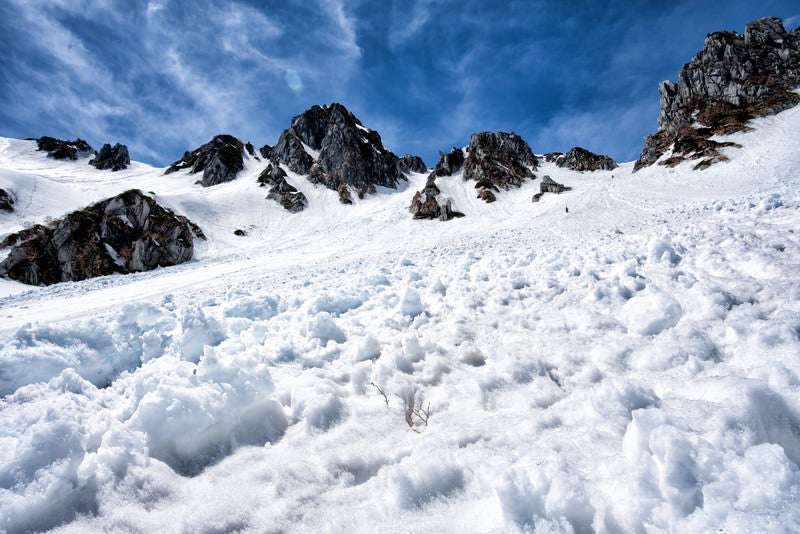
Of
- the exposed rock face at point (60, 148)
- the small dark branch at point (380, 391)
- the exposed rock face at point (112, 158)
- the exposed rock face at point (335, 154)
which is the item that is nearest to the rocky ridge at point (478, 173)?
the exposed rock face at point (335, 154)

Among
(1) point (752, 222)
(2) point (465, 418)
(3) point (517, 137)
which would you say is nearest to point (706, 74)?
(3) point (517, 137)

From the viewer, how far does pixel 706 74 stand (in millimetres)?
65188

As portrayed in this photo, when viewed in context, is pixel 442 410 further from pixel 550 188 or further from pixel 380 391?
pixel 550 188

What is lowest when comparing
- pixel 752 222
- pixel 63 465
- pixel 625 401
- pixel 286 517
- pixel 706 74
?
pixel 286 517

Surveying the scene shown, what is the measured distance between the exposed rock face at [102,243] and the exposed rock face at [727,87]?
2391 inches

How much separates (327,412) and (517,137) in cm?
10231

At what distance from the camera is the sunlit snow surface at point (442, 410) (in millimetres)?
2074

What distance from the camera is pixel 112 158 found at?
258 ft

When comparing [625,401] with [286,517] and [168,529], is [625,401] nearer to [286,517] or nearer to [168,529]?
[286,517]

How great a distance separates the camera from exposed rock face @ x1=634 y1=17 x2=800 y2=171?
175 ft

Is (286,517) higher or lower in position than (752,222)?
lower

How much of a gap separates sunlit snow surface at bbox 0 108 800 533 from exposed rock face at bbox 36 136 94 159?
358ft

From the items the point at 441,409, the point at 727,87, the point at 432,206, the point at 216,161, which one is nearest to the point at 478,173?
the point at 432,206

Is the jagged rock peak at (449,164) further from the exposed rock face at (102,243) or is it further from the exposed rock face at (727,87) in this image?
the exposed rock face at (102,243)
